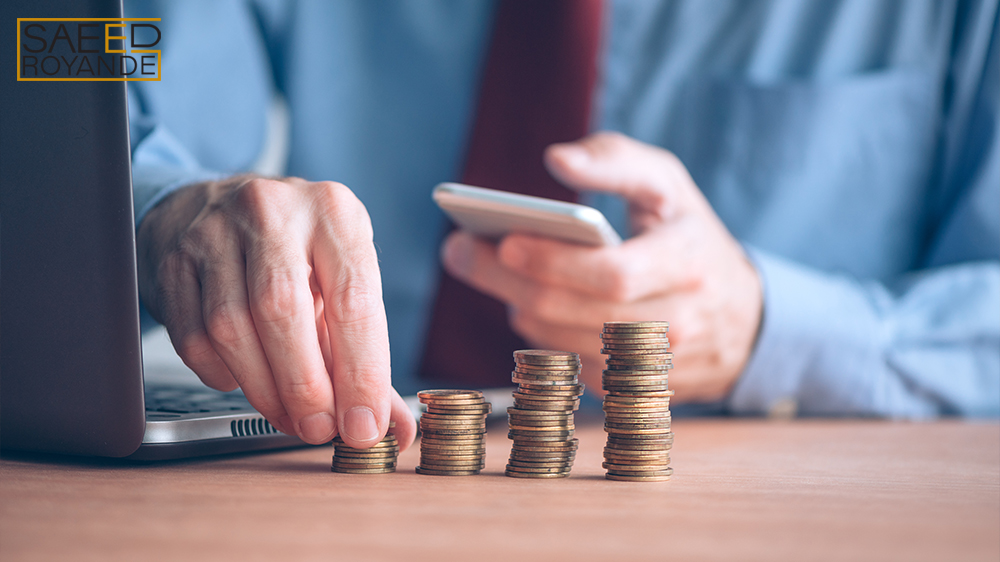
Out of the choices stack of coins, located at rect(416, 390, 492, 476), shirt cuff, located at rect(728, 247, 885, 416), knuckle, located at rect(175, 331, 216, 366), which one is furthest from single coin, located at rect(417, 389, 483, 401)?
shirt cuff, located at rect(728, 247, 885, 416)

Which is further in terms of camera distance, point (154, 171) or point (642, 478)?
point (154, 171)

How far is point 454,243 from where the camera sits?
1409 millimetres

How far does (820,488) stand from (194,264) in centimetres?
68

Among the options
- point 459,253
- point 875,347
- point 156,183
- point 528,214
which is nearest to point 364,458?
point 528,214

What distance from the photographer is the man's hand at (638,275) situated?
48.1 inches

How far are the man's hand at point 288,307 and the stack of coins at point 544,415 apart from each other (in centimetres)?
12

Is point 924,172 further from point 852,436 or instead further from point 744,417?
point 852,436

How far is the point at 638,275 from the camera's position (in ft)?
3.99

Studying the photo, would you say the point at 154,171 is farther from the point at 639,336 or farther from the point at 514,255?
the point at 639,336

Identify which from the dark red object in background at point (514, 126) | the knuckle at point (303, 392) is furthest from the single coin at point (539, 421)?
the dark red object in background at point (514, 126)

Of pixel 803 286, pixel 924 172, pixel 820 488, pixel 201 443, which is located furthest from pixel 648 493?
pixel 924 172

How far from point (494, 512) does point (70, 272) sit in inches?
18.1

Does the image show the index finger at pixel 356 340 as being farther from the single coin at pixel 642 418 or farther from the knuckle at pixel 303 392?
the single coin at pixel 642 418

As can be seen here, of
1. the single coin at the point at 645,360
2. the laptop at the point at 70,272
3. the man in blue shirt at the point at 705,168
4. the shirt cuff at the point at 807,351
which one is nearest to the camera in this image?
the laptop at the point at 70,272
